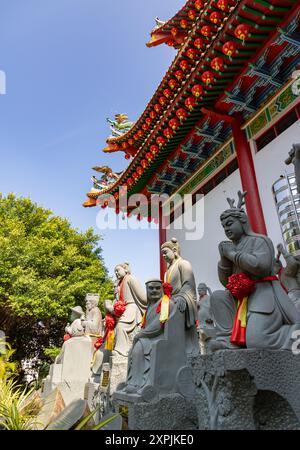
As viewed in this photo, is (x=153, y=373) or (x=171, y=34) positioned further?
(x=171, y=34)

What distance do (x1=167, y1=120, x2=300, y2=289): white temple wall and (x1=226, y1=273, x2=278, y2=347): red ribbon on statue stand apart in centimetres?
487

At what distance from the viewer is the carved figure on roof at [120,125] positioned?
1364cm

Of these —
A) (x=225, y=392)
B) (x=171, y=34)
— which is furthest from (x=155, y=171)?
(x=225, y=392)

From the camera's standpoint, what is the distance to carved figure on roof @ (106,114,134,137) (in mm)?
13641

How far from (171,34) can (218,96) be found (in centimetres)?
629

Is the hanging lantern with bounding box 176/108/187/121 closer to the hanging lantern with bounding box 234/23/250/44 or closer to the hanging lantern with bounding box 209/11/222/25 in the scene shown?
the hanging lantern with bounding box 209/11/222/25

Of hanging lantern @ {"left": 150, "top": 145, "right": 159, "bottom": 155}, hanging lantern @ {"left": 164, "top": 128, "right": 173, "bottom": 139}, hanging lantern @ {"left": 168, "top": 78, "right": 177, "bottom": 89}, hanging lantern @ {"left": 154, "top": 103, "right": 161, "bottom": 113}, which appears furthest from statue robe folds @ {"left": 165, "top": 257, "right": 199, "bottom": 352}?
hanging lantern @ {"left": 154, "top": 103, "right": 161, "bottom": 113}

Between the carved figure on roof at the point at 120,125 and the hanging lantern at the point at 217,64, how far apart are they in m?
6.71

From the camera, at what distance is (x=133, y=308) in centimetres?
562

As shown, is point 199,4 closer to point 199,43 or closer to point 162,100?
point 199,43

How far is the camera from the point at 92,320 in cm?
790

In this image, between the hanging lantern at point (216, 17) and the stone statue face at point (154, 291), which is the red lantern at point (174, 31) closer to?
the hanging lantern at point (216, 17)

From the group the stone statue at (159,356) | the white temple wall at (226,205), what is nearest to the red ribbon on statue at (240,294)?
the stone statue at (159,356)

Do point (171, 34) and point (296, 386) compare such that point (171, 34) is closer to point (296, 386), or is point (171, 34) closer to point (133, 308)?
point (133, 308)
